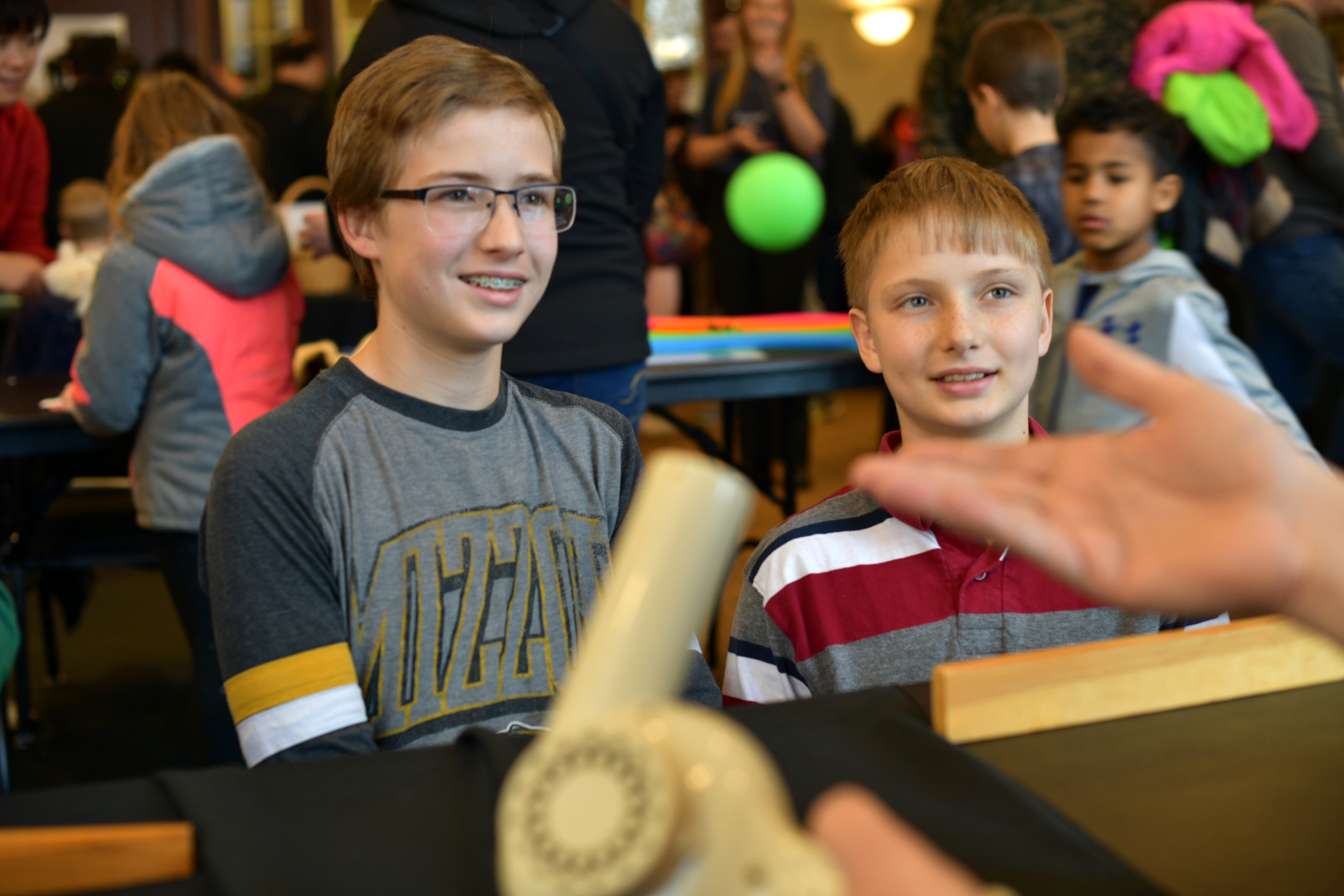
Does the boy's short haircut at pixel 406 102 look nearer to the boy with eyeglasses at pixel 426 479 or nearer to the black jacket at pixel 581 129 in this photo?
the boy with eyeglasses at pixel 426 479

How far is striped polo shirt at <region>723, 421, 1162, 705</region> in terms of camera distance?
118 cm

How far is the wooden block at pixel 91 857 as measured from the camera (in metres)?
0.57

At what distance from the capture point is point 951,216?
1.31 metres

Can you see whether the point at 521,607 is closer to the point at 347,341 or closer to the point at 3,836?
the point at 3,836

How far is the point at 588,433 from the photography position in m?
1.27

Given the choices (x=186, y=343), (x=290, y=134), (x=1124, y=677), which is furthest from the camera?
(x=290, y=134)

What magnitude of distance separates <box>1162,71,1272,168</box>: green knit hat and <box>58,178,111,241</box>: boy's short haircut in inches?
105

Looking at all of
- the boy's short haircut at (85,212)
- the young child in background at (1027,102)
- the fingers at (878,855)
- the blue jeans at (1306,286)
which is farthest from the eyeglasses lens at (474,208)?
the blue jeans at (1306,286)

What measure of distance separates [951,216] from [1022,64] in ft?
4.09

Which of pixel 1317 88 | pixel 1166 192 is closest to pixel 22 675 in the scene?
pixel 1166 192

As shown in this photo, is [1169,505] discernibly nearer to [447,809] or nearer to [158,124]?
[447,809]

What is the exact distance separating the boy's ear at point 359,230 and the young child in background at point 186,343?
0.94 m

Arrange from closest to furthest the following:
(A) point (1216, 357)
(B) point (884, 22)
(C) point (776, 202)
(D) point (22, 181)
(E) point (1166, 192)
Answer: (A) point (1216, 357)
(E) point (1166, 192)
(C) point (776, 202)
(D) point (22, 181)
(B) point (884, 22)

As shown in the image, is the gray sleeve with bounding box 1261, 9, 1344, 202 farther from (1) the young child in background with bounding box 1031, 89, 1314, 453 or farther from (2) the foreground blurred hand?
(2) the foreground blurred hand
